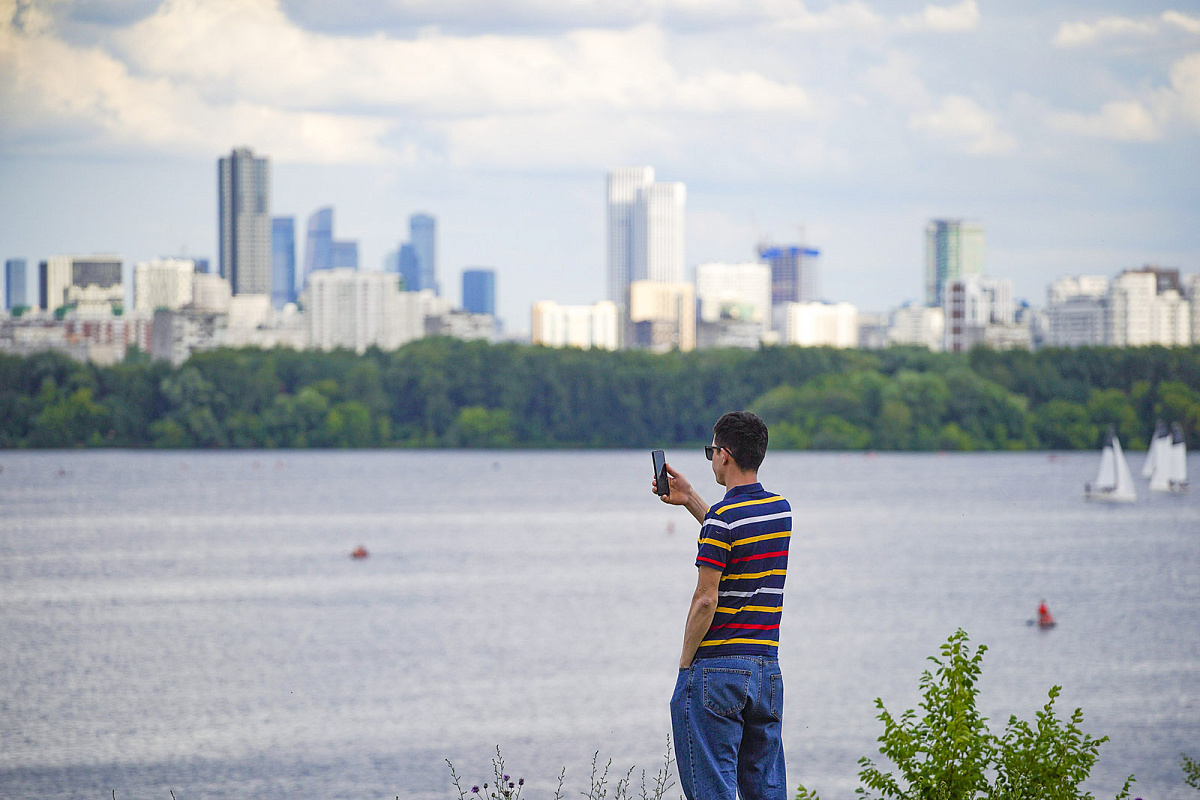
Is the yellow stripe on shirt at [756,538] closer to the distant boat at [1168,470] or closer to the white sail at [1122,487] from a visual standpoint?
the white sail at [1122,487]

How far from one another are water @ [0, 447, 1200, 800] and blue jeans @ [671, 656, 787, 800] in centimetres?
1695

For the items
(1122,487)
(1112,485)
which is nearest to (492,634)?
(1122,487)

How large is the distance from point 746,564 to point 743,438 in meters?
0.56

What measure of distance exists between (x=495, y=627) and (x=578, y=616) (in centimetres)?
315

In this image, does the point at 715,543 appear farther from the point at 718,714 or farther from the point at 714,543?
the point at 718,714

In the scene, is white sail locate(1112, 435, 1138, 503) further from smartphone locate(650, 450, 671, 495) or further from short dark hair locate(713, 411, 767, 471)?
short dark hair locate(713, 411, 767, 471)

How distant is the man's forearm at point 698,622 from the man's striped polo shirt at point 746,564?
0.23ft

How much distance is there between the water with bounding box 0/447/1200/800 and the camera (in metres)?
26.5

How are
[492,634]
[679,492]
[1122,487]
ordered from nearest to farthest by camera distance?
[679,492], [492,634], [1122,487]

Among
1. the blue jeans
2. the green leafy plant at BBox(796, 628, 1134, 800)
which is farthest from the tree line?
the blue jeans

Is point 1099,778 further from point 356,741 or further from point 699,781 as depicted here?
point 699,781

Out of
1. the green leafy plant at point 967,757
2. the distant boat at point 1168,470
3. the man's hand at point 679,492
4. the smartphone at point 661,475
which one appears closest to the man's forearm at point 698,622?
the man's hand at point 679,492

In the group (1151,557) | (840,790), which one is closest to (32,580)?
(840,790)

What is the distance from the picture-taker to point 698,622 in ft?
20.8
